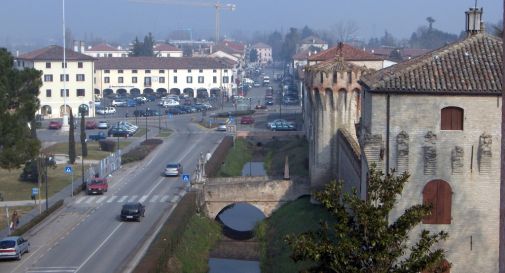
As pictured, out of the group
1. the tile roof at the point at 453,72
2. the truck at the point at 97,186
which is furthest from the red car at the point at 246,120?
the tile roof at the point at 453,72

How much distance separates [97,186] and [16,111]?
7.32 metres

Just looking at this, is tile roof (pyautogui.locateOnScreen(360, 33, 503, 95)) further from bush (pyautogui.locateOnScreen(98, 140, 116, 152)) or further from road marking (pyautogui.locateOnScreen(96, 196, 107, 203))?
bush (pyautogui.locateOnScreen(98, 140, 116, 152))

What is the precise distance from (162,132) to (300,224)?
4126 centimetres

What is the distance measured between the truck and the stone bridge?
690 cm

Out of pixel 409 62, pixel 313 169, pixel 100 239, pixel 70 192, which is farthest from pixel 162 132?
pixel 409 62

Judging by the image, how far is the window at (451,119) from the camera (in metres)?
28.2

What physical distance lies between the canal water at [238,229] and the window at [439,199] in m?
Result: 10.6

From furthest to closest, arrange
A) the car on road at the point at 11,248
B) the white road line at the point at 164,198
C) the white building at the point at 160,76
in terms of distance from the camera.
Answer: the white building at the point at 160,76, the white road line at the point at 164,198, the car on road at the point at 11,248

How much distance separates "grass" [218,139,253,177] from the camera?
57.6 meters

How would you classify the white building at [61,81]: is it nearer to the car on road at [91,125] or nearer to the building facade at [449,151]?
the car on road at [91,125]

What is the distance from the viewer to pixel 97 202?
46906mm

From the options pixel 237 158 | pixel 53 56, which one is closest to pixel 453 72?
pixel 237 158

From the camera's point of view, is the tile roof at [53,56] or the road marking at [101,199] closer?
the road marking at [101,199]

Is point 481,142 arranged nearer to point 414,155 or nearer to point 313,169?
point 414,155
